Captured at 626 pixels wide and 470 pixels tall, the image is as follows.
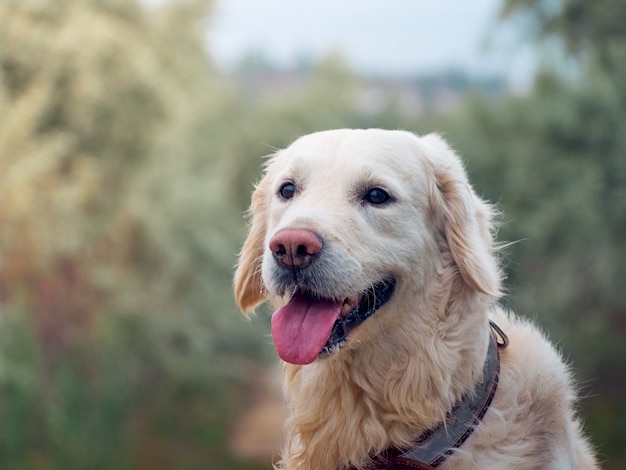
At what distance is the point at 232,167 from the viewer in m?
8.91

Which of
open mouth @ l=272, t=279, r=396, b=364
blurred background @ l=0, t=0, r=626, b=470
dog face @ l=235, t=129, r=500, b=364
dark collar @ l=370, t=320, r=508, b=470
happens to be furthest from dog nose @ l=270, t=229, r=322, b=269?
blurred background @ l=0, t=0, r=626, b=470

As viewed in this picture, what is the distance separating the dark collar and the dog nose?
1.84 feet

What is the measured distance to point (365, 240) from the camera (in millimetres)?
2006

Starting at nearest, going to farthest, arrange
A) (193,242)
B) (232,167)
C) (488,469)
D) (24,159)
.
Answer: (488,469), (24,159), (193,242), (232,167)

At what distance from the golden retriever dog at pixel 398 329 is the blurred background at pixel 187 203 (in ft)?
15.9

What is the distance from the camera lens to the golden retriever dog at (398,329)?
1.93 m

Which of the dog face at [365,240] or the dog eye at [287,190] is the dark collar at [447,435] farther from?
the dog eye at [287,190]

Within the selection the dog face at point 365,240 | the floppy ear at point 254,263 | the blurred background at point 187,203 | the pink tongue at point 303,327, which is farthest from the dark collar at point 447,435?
the blurred background at point 187,203

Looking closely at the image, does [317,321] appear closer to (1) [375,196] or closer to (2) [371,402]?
(2) [371,402]

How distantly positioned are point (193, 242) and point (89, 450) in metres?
2.51

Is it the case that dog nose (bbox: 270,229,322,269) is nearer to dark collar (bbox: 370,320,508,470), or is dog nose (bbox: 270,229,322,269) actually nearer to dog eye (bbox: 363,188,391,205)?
dog eye (bbox: 363,188,391,205)

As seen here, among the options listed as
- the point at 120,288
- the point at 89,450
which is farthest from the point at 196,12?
the point at 89,450

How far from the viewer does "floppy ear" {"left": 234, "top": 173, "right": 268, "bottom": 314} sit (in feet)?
7.70

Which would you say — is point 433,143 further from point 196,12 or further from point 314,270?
point 196,12
